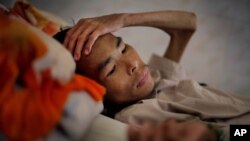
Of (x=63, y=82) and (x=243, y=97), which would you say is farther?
(x=243, y=97)

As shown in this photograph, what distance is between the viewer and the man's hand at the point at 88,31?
2.97ft

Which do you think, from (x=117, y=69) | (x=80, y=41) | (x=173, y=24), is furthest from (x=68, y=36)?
(x=173, y=24)

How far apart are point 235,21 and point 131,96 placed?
0.32m

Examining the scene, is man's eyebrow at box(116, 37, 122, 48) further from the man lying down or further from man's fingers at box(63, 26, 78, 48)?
man's fingers at box(63, 26, 78, 48)

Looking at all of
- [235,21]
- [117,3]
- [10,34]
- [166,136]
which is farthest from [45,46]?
[235,21]

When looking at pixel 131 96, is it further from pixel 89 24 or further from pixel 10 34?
pixel 10 34

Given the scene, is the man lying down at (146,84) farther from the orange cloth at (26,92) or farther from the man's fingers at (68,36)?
the orange cloth at (26,92)

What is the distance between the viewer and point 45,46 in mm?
838

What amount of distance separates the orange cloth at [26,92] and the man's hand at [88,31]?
0.30 ft

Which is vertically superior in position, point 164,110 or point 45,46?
point 45,46

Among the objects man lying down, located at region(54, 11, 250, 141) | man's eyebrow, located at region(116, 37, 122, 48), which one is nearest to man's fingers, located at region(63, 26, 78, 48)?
man lying down, located at region(54, 11, 250, 141)

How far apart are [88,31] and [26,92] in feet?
0.69

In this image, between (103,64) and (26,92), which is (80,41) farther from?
(26,92)

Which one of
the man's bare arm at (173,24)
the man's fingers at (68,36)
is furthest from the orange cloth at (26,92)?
the man's bare arm at (173,24)
